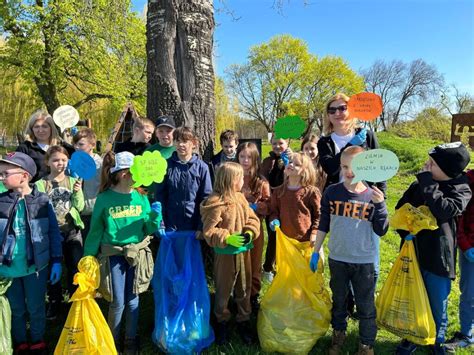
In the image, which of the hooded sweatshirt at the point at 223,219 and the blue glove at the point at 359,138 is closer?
the hooded sweatshirt at the point at 223,219

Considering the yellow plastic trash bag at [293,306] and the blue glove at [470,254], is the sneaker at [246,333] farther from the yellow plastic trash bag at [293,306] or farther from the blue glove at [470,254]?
the blue glove at [470,254]

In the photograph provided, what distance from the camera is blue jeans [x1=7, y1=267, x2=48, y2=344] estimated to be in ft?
8.32

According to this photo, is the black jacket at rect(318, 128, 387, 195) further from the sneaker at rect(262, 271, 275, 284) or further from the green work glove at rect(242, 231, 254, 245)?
the sneaker at rect(262, 271, 275, 284)

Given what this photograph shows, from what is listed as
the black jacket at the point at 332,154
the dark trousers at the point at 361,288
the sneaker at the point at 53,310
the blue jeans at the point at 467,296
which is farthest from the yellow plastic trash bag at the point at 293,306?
the sneaker at the point at 53,310

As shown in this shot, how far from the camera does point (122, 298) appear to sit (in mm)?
2576

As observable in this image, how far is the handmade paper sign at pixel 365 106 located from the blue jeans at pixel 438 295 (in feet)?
4.17

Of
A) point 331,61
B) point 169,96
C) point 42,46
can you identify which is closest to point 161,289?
point 169,96

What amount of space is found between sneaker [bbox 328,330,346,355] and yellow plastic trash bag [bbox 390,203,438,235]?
93cm

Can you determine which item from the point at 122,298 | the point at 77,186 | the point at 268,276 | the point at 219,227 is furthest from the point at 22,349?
the point at 268,276

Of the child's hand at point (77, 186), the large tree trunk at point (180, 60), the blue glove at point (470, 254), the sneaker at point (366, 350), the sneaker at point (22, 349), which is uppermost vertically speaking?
the large tree trunk at point (180, 60)

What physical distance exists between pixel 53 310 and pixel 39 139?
1694 mm

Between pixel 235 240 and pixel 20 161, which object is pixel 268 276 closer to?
pixel 235 240

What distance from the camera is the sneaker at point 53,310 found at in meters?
3.19

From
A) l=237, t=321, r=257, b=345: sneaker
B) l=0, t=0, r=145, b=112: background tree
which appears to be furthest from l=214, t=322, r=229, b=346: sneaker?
l=0, t=0, r=145, b=112: background tree
